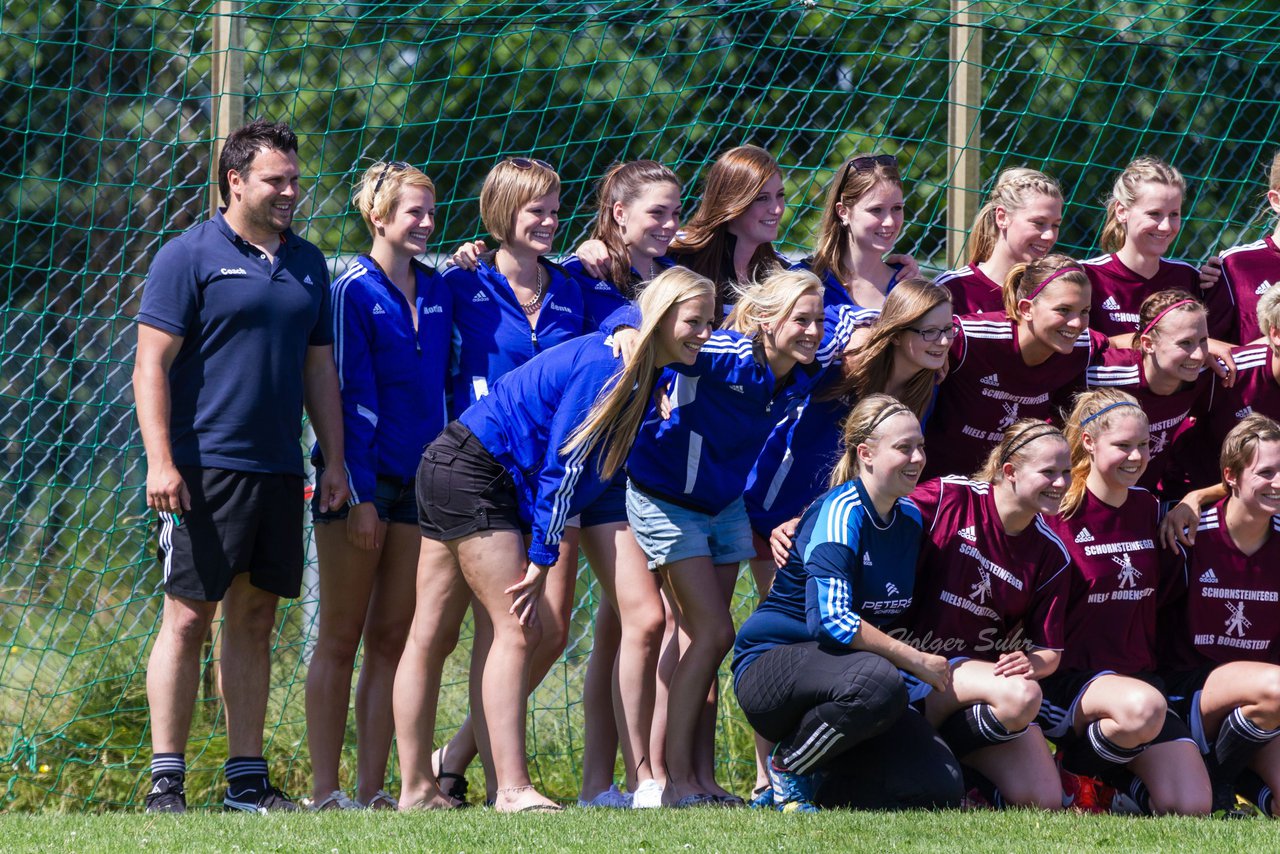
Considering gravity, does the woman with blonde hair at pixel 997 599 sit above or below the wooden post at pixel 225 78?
below

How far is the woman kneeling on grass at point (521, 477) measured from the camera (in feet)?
13.1

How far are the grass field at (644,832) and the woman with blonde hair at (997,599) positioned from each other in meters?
0.26

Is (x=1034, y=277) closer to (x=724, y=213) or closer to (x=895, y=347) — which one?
(x=895, y=347)

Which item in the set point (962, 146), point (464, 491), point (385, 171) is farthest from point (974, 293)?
point (385, 171)

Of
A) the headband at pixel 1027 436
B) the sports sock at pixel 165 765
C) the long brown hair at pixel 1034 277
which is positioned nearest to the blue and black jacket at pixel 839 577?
the headband at pixel 1027 436

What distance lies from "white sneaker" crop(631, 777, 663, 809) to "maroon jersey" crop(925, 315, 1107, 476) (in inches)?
49.3

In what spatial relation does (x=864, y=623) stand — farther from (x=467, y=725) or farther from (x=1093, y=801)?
(x=467, y=725)

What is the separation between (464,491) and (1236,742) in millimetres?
2222

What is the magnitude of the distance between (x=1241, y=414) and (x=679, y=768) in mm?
1958

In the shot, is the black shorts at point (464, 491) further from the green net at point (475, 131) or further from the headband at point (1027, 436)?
the green net at point (475, 131)

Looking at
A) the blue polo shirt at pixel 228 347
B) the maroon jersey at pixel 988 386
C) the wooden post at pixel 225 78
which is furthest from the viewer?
the wooden post at pixel 225 78

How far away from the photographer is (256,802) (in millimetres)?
4316

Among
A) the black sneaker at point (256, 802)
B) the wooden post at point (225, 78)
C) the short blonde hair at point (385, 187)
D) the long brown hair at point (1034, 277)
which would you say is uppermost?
the wooden post at point (225, 78)

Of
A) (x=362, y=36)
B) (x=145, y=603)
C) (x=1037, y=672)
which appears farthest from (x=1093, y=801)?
(x=362, y=36)
